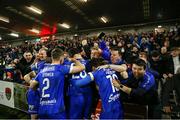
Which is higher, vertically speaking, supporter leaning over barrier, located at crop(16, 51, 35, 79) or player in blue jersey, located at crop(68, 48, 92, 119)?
supporter leaning over barrier, located at crop(16, 51, 35, 79)

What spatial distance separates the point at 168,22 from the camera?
2919 centimetres

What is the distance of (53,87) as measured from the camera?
4.90 m

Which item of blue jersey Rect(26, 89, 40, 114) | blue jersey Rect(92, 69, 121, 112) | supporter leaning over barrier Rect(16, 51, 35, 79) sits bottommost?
blue jersey Rect(26, 89, 40, 114)

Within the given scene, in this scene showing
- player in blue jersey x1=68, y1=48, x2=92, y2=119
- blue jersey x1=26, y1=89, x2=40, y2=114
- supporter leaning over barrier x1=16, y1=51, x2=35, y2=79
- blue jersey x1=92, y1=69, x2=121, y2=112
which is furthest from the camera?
supporter leaning over barrier x1=16, y1=51, x2=35, y2=79

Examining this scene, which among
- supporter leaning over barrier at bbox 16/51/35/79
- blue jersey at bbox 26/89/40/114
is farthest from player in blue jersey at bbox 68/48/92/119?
supporter leaning over barrier at bbox 16/51/35/79

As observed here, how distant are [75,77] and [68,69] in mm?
468

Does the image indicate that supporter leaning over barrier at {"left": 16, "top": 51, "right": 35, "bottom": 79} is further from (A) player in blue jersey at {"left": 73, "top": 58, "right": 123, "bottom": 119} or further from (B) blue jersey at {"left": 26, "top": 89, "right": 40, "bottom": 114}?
(A) player in blue jersey at {"left": 73, "top": 58, "right": 123, "bottom": 119}

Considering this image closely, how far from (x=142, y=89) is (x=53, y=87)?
1627mm

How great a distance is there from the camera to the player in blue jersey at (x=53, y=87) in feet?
16.0

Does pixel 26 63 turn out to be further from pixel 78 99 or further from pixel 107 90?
pixel 107 90

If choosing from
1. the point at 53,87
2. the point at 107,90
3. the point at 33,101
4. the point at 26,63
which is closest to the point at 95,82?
the point at 107,90

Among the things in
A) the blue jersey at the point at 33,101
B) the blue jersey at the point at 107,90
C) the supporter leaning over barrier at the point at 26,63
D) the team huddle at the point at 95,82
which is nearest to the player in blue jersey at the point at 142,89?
the team huddle at the point at 95,82

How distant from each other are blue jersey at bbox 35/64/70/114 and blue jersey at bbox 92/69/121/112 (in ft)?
2.12

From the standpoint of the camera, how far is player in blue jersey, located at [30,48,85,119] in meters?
4.89
